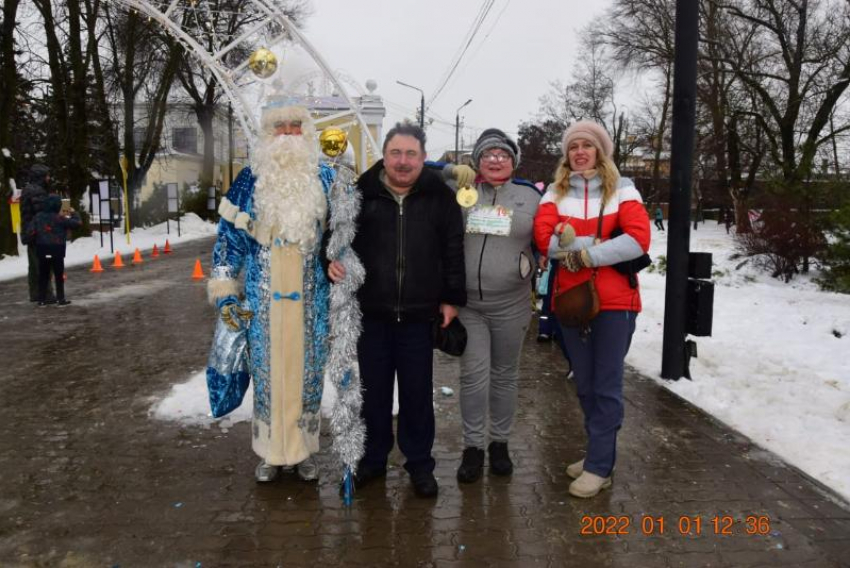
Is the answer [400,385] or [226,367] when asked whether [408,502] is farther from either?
[226,367]

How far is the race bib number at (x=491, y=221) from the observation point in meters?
3.70

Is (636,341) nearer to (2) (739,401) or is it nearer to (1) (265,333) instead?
(2) (739,401)

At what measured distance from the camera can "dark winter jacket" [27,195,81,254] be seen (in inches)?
410

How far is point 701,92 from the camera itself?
22.1 metres

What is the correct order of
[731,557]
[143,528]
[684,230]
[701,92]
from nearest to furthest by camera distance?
[731,557], [143,528], [684,230], [701,92]

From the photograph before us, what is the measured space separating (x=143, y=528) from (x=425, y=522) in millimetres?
1368

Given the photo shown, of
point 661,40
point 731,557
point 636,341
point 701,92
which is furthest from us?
point 661,40

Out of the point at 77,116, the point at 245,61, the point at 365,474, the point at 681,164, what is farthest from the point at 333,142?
the point at 77,116

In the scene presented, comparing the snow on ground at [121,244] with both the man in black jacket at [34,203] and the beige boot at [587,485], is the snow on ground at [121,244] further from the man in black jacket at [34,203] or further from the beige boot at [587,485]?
the beige boot at [587,485]

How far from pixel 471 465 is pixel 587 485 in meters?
0.64

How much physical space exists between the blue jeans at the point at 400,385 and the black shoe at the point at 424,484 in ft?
0.09

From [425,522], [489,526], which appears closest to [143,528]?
[425,522]

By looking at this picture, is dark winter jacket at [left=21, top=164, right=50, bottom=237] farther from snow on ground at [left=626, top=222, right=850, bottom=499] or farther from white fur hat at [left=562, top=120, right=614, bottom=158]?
white fur hat at [left=562, top=120, right=614, bottom=158]

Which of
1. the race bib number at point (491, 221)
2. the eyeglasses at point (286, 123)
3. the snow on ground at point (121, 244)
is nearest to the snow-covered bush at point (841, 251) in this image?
the race bib number at point (491, 221)
